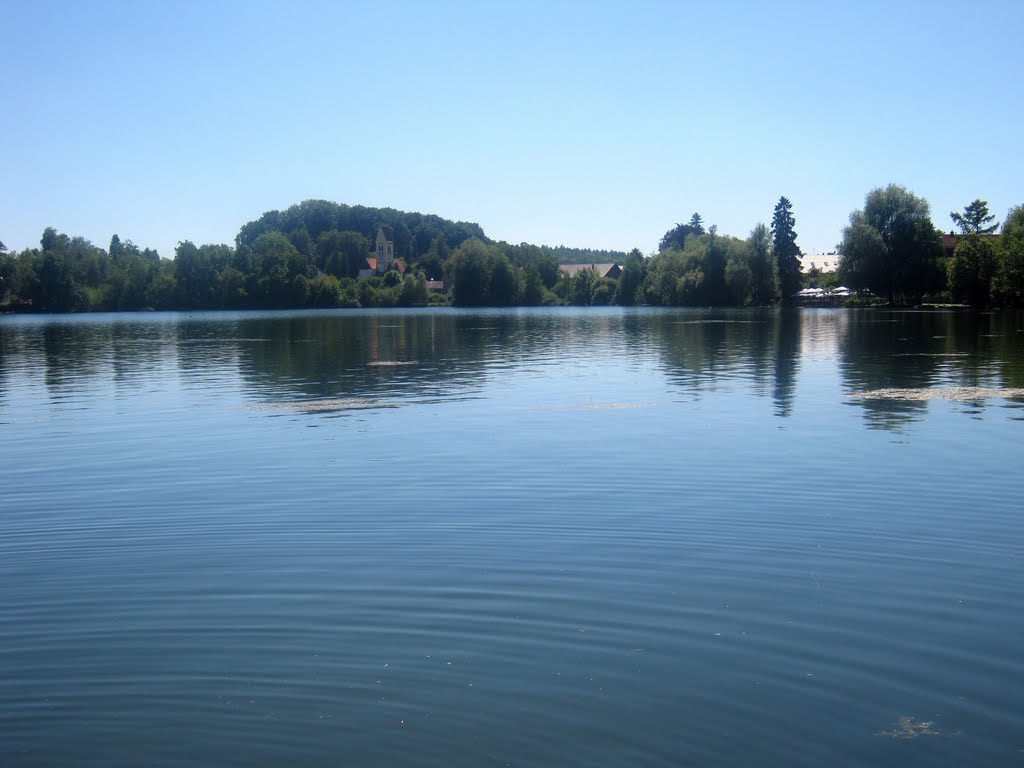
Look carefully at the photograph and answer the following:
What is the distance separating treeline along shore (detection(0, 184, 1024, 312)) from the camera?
4500 inches

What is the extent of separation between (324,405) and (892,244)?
106539 millimetres

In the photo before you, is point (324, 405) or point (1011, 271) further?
point (1011, 271)

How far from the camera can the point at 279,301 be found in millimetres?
171625

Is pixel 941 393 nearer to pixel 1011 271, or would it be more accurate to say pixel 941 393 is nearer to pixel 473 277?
pixel 1011 271

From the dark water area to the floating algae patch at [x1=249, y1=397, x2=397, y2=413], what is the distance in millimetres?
2246

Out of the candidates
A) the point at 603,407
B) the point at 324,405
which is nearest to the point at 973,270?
the point at 603,407

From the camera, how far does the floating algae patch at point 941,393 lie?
27.4m

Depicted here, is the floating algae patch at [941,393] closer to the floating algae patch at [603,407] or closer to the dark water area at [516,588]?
the dark water area at [516,588]

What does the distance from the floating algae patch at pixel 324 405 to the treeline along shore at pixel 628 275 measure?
94.1m

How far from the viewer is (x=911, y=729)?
7082 mm

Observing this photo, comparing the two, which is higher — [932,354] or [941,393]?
[932,354]

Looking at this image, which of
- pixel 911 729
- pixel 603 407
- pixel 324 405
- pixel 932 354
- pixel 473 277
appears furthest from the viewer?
pixel 473 277

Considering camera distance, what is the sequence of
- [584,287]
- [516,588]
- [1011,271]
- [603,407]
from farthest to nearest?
1. [584,287]
2. [1011,271]
3. [603,407]
4. [516,588]

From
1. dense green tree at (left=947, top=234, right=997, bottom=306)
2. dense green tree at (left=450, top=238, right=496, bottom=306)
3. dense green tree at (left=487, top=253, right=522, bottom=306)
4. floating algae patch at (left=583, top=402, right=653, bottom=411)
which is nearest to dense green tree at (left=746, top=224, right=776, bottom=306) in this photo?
dense green tree at (left=947, top=234, right=997, bottom=306)
